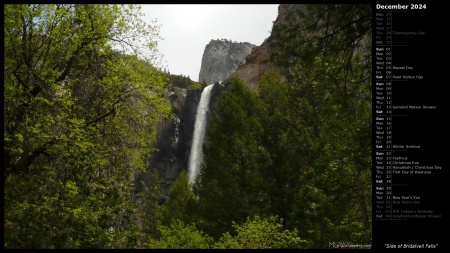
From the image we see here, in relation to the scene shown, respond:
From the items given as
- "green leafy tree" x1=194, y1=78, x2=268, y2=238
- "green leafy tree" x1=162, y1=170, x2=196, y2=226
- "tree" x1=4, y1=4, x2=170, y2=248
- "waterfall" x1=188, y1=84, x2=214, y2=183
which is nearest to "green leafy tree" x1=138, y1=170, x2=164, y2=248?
"green leafy tree" x1=162, y1=170, x2=196, y2=226

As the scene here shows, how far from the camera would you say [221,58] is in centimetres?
12119

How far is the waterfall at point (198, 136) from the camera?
50.5m

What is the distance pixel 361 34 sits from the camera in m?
7.07

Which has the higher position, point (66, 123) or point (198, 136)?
point (66, 123)

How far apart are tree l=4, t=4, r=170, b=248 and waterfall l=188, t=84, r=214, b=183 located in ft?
120

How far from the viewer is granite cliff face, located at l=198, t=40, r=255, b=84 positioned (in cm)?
11750

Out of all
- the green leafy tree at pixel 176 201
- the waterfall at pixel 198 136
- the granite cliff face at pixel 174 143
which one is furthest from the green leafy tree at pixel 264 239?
the granite cliff face at pixel 174 143

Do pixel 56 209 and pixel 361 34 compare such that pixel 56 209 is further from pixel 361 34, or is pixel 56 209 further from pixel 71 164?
pixel 361 34

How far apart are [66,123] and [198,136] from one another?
4238 cm

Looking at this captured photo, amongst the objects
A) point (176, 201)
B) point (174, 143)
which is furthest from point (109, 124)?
point (174, 143)

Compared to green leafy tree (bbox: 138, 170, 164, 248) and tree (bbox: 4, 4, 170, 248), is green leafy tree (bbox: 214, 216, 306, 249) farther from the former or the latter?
green leafy tree (bbox: 138, 170, 164, 248)

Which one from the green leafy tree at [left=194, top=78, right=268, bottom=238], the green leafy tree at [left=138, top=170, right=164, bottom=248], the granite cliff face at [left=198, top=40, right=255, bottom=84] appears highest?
the granite cliff face at [left=198, top=40, right=255, bottom=84]

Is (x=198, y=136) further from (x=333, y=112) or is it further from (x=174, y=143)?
(x=333, y=112)
